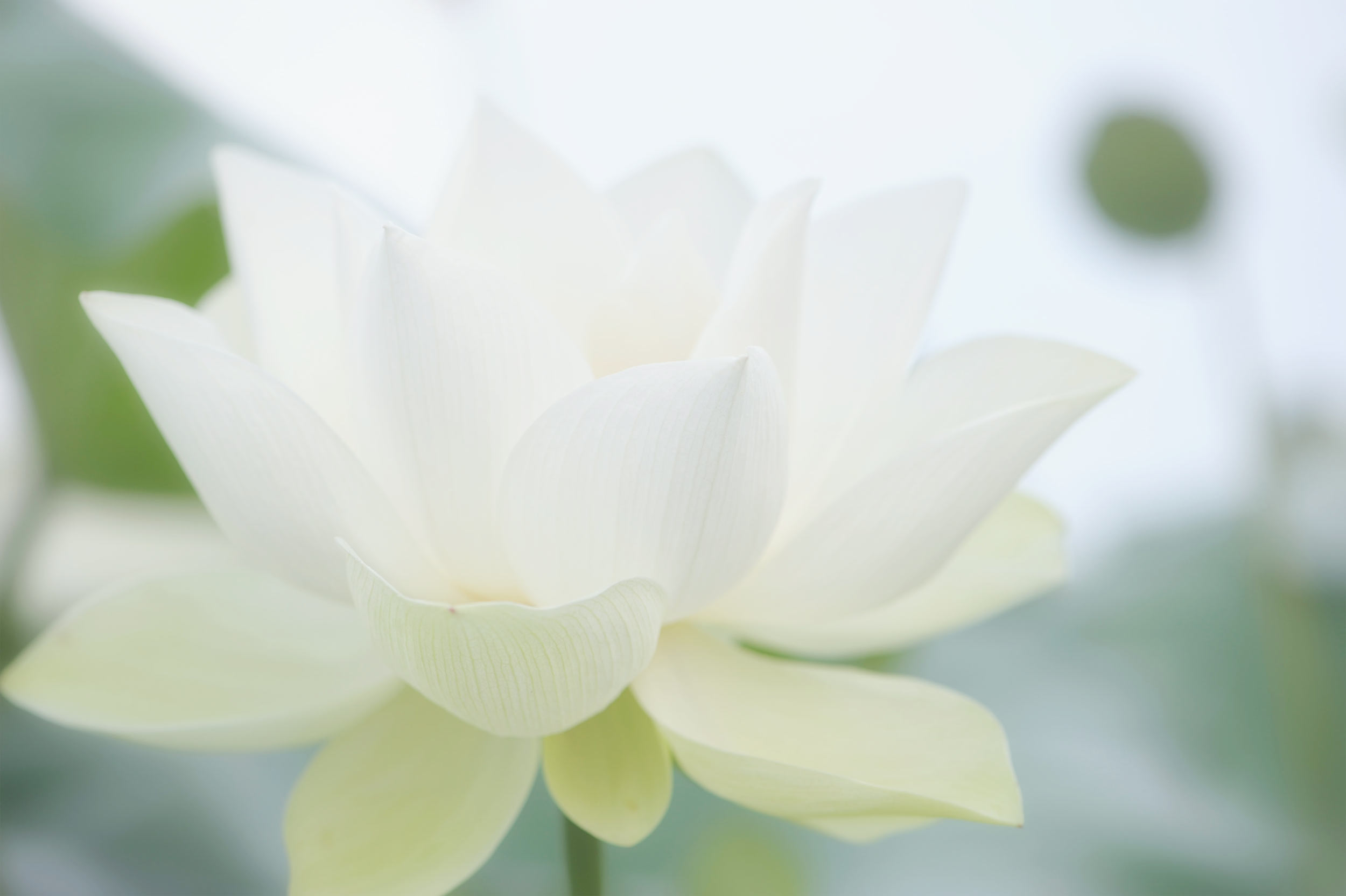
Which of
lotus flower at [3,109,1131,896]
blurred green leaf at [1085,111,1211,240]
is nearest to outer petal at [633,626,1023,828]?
lotus flower at [3,109,1131,896]

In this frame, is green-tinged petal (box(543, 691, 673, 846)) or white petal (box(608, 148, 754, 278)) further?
white petal (box(608, 148, 754, 278))

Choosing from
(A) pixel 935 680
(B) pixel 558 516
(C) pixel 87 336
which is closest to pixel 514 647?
(B) pixel 558 516

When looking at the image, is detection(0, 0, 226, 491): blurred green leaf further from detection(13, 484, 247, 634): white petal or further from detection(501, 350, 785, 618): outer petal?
detection(501, 350, 785, 618): outer petal

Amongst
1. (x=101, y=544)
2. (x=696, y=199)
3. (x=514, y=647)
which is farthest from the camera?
(x=101, y=544)

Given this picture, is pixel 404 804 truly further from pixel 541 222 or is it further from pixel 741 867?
pixel 741 867

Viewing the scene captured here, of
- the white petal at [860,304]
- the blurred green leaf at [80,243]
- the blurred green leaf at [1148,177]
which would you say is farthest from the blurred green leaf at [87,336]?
the blurred green leaf at [1148,177]

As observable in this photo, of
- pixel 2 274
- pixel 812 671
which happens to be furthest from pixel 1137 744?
pixel 2 274
